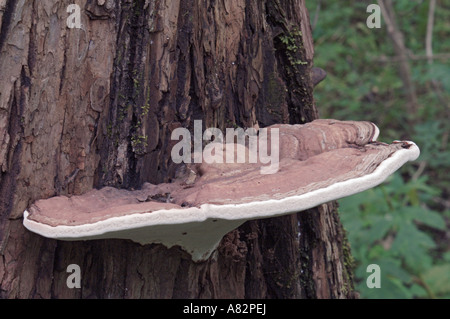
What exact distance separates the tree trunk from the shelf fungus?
0.51ft

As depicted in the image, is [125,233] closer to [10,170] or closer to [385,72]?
[10,170]

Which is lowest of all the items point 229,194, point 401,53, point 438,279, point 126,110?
point 229,194

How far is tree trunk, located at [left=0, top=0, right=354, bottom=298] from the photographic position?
173 cm

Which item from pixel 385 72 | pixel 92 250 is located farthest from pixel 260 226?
pixel 385 72

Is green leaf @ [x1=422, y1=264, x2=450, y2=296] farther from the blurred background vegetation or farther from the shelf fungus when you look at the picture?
the shelf fungus

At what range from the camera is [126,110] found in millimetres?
1891

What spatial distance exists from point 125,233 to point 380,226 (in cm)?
281

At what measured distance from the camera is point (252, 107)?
2.15 meters

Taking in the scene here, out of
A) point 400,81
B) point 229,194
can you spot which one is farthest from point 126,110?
point 400,81

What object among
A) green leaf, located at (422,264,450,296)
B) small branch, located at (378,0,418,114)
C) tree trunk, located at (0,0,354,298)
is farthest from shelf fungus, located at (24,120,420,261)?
small branch, located at (378,0,418,114)

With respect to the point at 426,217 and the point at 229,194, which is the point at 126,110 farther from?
the point at 426,217

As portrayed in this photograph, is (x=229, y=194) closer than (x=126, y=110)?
Yes

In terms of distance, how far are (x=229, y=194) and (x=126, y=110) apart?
0.71 m

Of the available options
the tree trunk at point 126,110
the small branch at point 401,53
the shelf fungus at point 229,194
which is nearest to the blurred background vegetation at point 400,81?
the small branch at point 401,53
